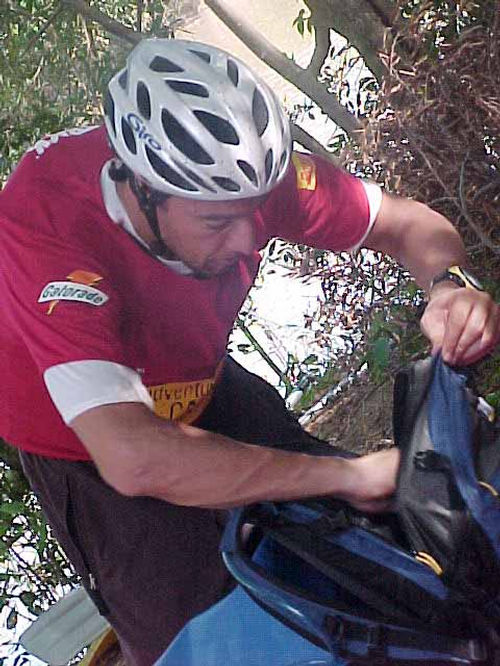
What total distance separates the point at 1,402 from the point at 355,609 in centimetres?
89

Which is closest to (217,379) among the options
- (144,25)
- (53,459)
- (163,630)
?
(53,459)

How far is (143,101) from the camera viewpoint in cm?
175

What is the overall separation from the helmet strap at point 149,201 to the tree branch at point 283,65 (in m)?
1.73

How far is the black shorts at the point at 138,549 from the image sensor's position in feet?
6.37

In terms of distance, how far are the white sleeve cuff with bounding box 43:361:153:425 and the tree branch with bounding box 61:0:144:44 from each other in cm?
206

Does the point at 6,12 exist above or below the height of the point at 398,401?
above

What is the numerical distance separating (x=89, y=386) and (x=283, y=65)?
87.3 inches

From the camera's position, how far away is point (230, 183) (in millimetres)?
1670

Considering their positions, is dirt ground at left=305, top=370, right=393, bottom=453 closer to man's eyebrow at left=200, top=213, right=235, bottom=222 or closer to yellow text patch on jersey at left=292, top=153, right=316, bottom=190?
yellow text patch on jersey at left=292, top=153, right=316, bottom=190

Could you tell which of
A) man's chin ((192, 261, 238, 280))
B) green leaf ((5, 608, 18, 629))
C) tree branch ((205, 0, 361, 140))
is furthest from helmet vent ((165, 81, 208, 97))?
green leaf ((5, 608, 18, 629))

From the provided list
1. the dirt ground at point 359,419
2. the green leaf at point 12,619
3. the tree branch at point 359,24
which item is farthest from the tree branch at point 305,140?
the green leaf at point 12,619

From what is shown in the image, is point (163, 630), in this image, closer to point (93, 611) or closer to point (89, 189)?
point (93, 611)

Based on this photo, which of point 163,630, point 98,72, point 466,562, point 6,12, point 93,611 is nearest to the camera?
point 466,562

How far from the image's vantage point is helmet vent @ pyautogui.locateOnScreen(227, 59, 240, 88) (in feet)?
5.75
